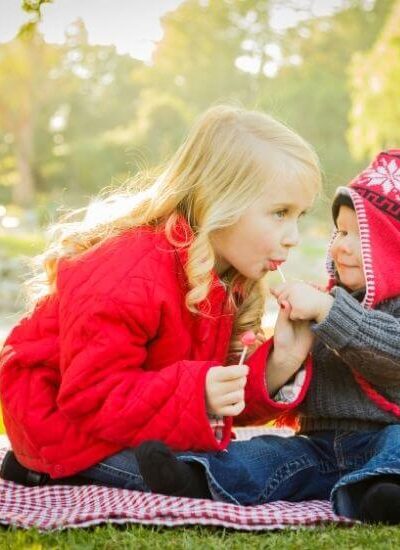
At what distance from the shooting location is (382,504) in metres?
1.99

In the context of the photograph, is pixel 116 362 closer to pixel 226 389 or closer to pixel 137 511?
pixel 226 389

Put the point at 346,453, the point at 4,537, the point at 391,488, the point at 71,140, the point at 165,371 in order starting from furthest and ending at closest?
1. the point at 71,140
2. the point at 346,453
3. the point at 165,371
4. the point at 391,488
5. the point at 4,537

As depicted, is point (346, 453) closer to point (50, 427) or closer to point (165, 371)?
point (165, 371)

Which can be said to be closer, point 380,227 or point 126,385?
point 126,385

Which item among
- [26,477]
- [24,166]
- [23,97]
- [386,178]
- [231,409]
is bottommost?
[24,166]

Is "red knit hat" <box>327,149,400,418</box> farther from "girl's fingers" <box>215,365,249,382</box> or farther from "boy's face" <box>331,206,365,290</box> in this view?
"girl's fingers" <box>215,365,249,382</box>

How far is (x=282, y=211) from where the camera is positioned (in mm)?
2432

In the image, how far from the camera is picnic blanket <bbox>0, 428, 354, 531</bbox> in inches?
76.5

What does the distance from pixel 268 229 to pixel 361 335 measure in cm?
39

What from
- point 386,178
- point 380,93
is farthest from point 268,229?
point 380,93

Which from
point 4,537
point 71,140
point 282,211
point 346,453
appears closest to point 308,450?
point 346,453

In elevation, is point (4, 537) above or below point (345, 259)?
below

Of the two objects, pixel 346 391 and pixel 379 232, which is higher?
pixel 379 232

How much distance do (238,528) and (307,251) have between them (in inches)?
597
